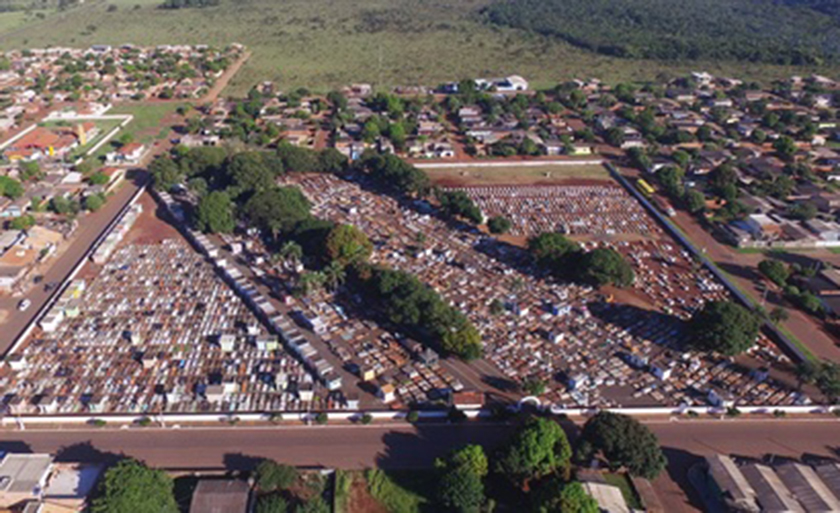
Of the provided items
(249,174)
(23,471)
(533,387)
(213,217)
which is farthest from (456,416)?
(249,174)

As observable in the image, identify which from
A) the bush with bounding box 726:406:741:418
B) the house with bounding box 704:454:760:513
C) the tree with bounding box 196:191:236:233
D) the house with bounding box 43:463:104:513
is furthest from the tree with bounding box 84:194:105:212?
the bush with bounding box 726:406:741:418

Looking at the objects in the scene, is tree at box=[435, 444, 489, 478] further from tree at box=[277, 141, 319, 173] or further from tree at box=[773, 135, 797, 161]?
tree at box=[773, 135, 797, 161]

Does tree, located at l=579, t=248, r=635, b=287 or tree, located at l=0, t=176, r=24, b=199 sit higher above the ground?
tree, located at l=579, t=248, r=635, b=287

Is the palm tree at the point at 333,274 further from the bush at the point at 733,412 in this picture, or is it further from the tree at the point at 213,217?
the bush at the point at 733,412

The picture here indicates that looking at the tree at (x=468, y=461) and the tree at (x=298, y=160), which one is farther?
the tree at (x=298, y=160)

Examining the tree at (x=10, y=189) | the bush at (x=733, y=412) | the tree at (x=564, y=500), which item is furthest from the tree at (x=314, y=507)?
the tree at (x=10, y=189)

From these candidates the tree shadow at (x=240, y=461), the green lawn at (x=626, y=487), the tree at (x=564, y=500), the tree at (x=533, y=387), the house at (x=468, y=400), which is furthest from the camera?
the tree at (x=533, y=387)

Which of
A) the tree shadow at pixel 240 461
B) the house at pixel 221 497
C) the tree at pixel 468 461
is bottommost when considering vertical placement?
the tree shadow at pixel 240 461
